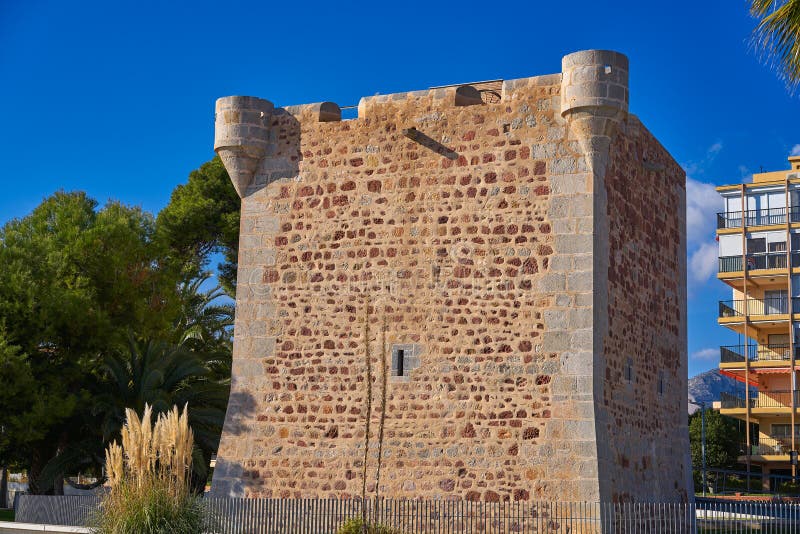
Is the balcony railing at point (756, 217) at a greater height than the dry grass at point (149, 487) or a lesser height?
greater

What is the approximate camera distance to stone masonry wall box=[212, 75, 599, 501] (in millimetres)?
12492

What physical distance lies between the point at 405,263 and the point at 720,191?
33.9 m

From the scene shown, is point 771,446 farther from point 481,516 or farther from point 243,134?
point 243,134

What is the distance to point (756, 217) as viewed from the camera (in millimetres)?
43094

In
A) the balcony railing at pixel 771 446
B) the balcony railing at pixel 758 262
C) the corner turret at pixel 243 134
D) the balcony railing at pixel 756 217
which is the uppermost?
the balcony railing at pixel 756 217

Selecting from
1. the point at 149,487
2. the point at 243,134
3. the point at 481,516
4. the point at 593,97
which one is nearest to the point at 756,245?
the point at 593,97

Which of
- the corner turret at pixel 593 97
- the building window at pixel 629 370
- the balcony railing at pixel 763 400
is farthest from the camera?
the balcony railing at pixel 763 400

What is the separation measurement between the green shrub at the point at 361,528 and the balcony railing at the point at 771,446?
31247 millimetres

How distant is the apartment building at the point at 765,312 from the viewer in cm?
4028

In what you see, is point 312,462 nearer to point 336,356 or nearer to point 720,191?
point 336,356

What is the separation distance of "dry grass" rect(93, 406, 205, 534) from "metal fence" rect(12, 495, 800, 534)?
792 millimetres

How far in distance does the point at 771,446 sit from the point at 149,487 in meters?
34.0

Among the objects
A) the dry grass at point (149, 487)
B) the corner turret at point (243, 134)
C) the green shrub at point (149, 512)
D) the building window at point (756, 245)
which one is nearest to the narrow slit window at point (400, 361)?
the dry grass at point (149, 487)

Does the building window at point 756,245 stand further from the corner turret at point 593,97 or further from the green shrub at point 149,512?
the green shrub at point 149,512
